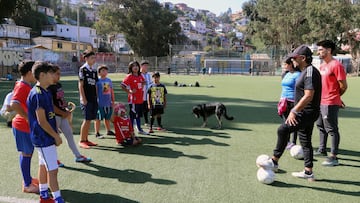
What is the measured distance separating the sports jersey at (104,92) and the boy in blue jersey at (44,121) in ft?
10.7

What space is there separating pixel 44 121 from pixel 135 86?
427cm

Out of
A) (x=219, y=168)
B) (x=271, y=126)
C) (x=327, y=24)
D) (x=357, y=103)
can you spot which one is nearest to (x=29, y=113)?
(x=219, y=168)

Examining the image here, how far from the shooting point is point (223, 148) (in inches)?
268

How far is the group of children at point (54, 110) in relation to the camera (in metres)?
3.70

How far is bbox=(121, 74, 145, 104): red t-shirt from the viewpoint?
25.6 ft

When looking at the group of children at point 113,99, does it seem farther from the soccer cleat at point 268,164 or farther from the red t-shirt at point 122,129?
the soccer cleat at point 268,164

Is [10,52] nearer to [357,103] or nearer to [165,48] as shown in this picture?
[357,103]

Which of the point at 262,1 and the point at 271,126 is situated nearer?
the point at 271,126

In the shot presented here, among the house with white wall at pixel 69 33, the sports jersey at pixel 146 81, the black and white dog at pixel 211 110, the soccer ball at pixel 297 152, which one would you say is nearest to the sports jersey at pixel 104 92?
the sports jersey at pixel 146 81

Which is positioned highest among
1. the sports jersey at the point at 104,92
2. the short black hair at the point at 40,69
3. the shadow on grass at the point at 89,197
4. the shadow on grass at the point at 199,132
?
the short black hair at the point at 40,69

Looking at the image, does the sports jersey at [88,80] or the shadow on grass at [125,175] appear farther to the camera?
the sports jersey at [88,80]

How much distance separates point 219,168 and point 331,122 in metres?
2.11

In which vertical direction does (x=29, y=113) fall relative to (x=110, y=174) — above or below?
above

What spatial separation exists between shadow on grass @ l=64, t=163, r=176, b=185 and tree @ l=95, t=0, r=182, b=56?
55.5 metres
